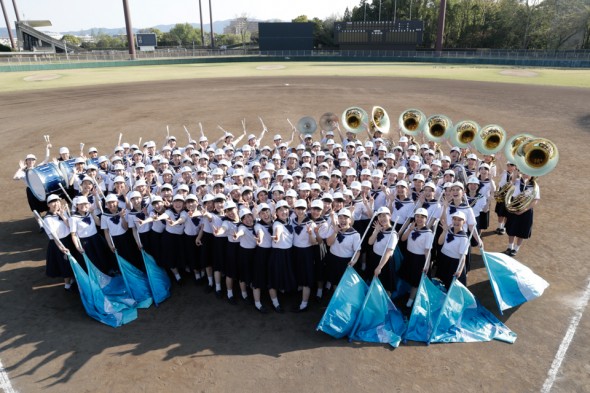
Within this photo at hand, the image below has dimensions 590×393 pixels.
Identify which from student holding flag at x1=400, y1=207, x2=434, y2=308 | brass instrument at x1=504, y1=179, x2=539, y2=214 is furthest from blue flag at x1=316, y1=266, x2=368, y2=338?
brass instrument at x1=504, y1=179, x2=539, y2=214

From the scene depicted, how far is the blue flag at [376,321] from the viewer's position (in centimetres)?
675

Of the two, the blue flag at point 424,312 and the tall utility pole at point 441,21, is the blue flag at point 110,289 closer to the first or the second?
the blue flag at point 424,312

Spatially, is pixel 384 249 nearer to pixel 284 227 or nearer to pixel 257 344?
pixel 284 227

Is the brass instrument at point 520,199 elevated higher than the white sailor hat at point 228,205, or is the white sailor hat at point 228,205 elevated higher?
the white sailor hat at point 228,205

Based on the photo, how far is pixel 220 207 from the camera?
24.6 feet

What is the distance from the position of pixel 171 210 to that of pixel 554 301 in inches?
312

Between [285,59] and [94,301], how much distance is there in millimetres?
67905

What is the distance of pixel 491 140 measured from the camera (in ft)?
34.3

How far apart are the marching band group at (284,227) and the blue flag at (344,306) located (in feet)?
1.34

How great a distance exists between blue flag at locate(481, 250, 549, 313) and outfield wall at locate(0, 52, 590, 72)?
185ft

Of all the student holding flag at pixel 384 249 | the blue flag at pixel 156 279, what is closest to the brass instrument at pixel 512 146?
the student holding flag at pixel 384 249

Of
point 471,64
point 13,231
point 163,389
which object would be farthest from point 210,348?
point 471,64

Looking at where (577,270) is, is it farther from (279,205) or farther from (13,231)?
(13,231)

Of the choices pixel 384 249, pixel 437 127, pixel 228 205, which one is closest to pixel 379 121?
pixel 437 127
